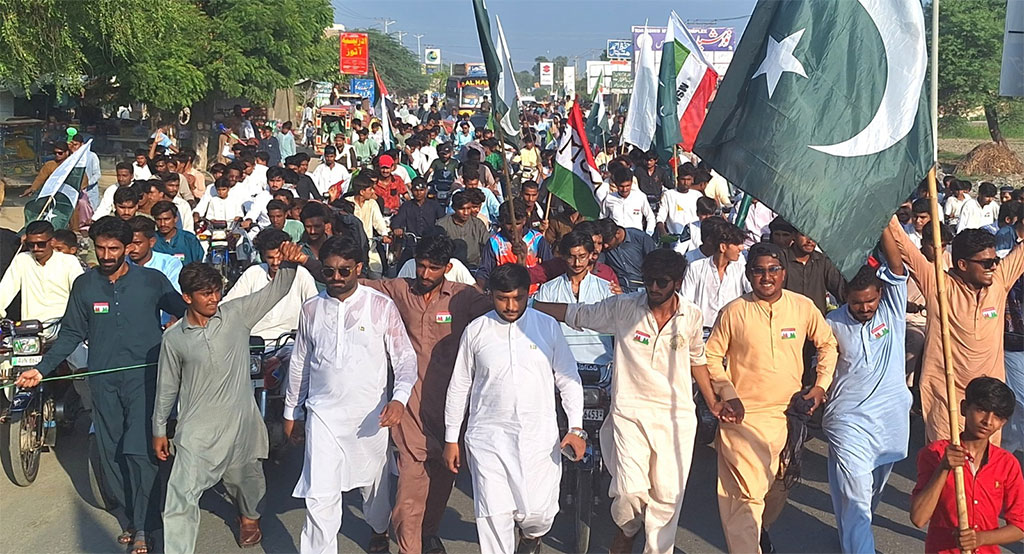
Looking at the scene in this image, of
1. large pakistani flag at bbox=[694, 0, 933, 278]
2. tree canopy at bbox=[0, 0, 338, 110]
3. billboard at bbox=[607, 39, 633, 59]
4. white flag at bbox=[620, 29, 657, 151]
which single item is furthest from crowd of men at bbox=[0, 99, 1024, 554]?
billboard at bbox=[607, 39, 633, 59]

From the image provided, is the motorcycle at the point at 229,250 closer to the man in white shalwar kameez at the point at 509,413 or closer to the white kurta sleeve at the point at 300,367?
the white kurta sleeve at the point at 300,367

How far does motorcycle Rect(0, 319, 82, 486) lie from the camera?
5.89 meters

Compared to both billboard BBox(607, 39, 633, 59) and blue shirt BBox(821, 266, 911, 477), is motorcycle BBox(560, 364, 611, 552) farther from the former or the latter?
billboard BBox(607, 39, 633, 59)

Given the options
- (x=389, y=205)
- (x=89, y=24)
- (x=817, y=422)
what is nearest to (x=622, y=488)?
(x=817, y=422)

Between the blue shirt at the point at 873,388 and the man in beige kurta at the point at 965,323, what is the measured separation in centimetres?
23

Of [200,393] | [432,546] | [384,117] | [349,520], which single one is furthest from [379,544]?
[384,117]

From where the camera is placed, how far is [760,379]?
185 inches

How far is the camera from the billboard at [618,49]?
84625mm

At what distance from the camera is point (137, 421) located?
5238 millimetres

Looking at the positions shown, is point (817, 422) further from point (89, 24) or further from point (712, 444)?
point (89, 24)

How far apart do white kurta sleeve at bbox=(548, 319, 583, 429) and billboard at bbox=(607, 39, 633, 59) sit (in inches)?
3200

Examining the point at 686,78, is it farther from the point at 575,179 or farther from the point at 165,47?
the point at 165,47

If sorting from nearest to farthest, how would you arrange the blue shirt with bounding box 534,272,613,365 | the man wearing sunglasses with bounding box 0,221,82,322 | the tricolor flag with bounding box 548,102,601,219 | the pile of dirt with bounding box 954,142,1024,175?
the blue shirt with bounding box 534,272,613,365 < the man wearing sunglasses with bounding box 0,221,82,322 < the tricolor flag with bounding box 548,102,601,219 < the pile of dirt with bounding box 954,142,1024,175

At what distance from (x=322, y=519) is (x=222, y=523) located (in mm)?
1243
